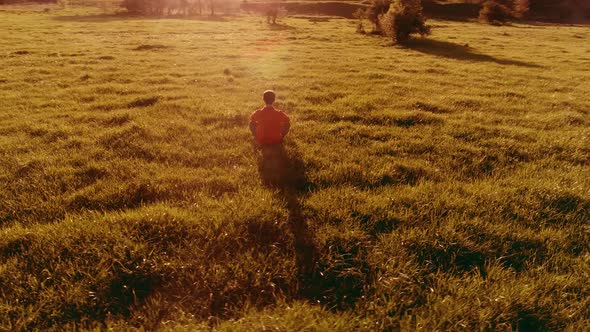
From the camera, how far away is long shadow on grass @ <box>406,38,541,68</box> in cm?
1766

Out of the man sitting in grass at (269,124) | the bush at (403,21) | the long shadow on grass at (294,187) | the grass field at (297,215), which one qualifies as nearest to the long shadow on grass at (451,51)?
the bush at (403,21)

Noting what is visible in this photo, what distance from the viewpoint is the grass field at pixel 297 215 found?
294 cm

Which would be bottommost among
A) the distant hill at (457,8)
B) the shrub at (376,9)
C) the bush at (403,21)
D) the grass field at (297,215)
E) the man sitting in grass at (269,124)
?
the grass field at (297,215)

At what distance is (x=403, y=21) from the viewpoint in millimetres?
24312

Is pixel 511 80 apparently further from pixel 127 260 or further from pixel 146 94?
pixel 127 260

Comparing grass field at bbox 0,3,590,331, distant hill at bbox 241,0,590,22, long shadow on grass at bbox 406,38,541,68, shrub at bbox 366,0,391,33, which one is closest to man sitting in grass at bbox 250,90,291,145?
grass field at bbox 0,3,590,331

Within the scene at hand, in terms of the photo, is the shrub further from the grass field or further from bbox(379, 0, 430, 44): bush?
the grass field

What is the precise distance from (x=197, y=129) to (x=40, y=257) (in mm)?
4112

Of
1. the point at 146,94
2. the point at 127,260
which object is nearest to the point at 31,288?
the point at 127,260

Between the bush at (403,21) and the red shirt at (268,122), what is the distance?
22765 millimetres

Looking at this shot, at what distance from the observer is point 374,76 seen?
13.0 metres

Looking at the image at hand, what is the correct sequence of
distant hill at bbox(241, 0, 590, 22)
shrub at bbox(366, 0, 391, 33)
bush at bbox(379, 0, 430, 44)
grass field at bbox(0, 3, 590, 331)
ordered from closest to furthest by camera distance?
grass field at bbox(0, 3, 590, 331) < bush at bbox(379, 0, 430, 44) < shrub at bbox(366, 0, 391, 33) < distant hill at bbox(241, 0, 590, 22)

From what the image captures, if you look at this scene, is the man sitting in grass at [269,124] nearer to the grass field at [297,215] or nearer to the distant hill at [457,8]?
the grass field at [297,215]

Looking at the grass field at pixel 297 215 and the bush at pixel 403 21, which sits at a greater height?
the bush at pixel 403 21
